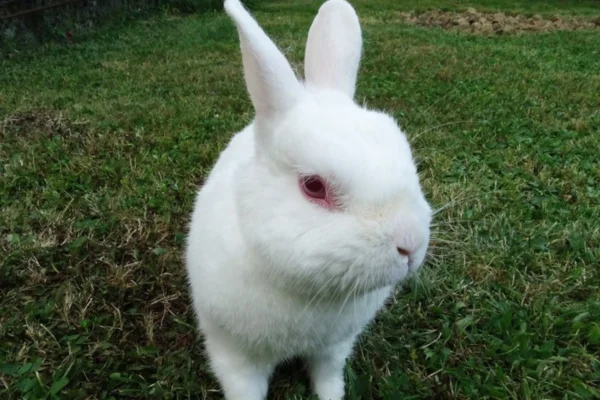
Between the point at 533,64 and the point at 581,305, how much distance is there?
216 inches

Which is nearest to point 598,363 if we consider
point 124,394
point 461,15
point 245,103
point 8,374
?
point 124,394

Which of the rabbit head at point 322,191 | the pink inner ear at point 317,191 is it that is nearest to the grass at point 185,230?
the rabbit head at point 322,191

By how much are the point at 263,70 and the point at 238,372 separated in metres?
1.05

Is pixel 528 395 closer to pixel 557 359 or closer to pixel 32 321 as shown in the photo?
pixel 557 359

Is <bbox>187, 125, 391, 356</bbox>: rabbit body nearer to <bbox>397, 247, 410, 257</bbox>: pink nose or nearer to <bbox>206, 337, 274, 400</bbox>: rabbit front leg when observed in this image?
<bbox>206, 337, 274, 400</bbox>: rabbit front leg

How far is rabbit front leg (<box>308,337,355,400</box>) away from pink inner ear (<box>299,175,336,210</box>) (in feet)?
2.44

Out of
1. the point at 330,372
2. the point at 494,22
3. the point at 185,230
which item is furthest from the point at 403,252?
the point at 494,22

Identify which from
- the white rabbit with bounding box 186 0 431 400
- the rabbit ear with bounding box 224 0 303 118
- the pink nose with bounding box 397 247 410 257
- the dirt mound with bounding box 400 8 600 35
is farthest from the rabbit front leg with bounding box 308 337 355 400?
the dirt mound with bounding box 400 8 600 35

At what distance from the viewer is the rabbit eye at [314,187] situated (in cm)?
158

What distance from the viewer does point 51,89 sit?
5938 millimetres

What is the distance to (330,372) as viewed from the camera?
218 cm

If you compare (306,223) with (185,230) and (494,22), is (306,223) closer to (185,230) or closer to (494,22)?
(185,230)

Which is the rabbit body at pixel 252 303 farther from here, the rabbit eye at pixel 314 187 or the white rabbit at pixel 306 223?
the rabbit eye at pixel 314 187

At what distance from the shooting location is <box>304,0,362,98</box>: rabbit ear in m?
2.03
